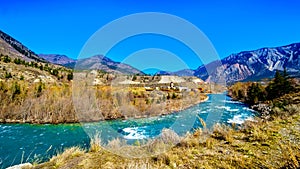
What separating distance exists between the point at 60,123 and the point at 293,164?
2921 centimetres

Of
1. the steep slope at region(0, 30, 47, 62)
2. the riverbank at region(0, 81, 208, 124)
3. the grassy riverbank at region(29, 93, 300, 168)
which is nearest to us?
the grassy riverbank at region(29, 93, 300, 168)

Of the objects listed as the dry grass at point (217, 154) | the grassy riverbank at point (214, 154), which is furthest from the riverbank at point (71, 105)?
the dry grass at point (217, 154)

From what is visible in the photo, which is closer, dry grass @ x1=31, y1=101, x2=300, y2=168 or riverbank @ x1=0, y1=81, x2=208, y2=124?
dry grass @ x1=31, y1=101, x2=300, y2=168

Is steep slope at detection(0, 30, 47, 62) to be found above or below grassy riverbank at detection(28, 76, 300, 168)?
above

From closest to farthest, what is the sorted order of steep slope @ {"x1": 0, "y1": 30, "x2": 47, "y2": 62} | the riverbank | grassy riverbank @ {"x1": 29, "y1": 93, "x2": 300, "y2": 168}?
grassy riverbank @ {"x1": 29, "y1": 93, "x2": 300, "y2": 168} → the riverbank → steep slope @ {"x1": 0, "y1": 30, "x2": 47, "y2": 62}

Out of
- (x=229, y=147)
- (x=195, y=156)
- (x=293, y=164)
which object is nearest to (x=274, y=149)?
(x=229, y=147)

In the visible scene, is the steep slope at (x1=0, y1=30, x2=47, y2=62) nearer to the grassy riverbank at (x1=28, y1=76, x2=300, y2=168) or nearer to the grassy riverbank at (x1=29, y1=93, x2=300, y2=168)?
the grassy riverbank at (x1=28, y1=76, x2=300, y2=168)

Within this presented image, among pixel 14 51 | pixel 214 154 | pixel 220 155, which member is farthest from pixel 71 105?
pixel 14 51

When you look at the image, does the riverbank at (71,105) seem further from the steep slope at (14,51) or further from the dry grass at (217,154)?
the steep slope at (14,51)

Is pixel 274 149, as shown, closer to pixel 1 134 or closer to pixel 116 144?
pixel 116 144

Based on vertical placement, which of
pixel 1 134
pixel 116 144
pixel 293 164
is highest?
pixel 293 164

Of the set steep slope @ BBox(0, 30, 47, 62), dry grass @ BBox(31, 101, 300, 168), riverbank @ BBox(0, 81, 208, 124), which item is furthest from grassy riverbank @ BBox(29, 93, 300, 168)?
steep slope @ BBox(0, 30, 47, 62)

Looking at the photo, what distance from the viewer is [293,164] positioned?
11.2ft

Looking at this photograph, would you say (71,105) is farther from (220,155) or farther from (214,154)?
(220,155)
